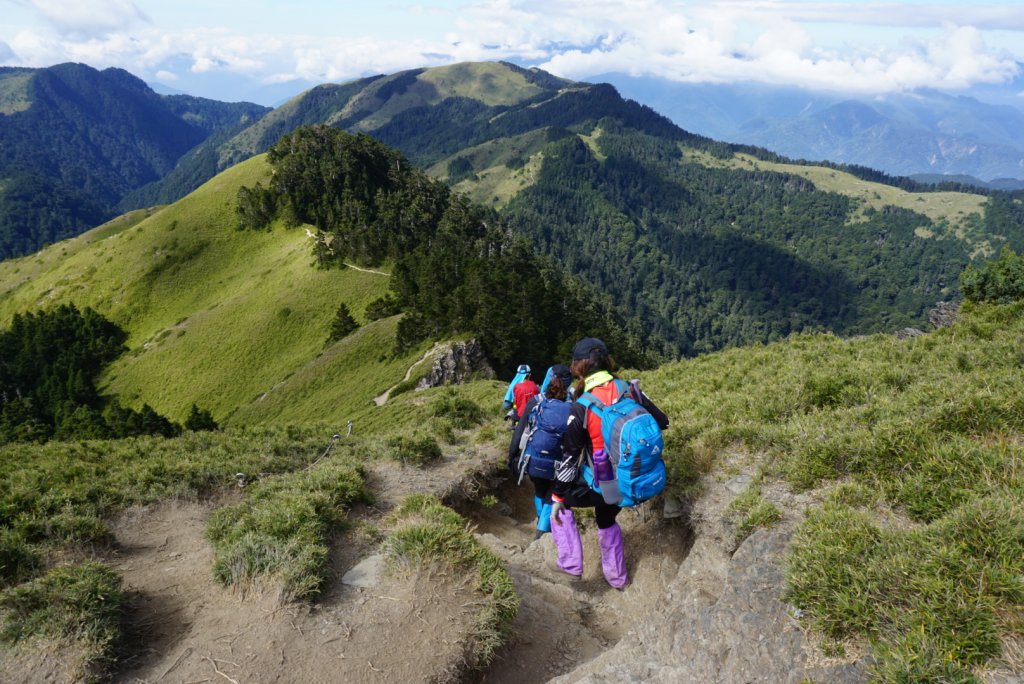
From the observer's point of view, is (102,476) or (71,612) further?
(102,476)

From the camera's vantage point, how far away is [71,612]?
7.00 m

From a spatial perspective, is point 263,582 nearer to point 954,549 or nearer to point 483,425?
point 954,549

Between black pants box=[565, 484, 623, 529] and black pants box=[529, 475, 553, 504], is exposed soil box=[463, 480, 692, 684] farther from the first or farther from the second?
black pants box=[565, 484, 623, 529]

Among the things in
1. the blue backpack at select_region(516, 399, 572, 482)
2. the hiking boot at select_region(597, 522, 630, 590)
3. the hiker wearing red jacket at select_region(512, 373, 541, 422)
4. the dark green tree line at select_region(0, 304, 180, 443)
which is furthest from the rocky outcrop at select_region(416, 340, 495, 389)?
the dark green tree line at select_region(0, 304, 180, 443)

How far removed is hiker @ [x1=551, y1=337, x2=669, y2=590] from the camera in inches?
321

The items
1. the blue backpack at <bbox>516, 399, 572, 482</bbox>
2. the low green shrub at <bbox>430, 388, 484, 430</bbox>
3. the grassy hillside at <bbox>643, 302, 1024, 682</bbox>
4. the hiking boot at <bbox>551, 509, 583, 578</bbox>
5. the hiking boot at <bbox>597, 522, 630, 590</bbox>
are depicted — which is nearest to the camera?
the grassy hillside at <bbox>643, 302, 1024, 682</bbox>

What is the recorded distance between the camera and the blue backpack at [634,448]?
297 inches

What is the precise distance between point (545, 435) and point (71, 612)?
23.0ft

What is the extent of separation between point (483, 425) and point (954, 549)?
48.2 ft

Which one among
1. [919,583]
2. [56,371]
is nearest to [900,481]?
[919,583]

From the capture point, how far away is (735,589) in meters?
6.63

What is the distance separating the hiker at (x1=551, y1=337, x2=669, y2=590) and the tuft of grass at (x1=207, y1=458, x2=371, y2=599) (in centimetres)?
406

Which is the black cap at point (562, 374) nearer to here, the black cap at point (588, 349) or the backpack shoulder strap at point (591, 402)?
the black cap at point (588, 349)

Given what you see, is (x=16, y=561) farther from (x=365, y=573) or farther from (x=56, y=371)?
(x=56, y=371)
